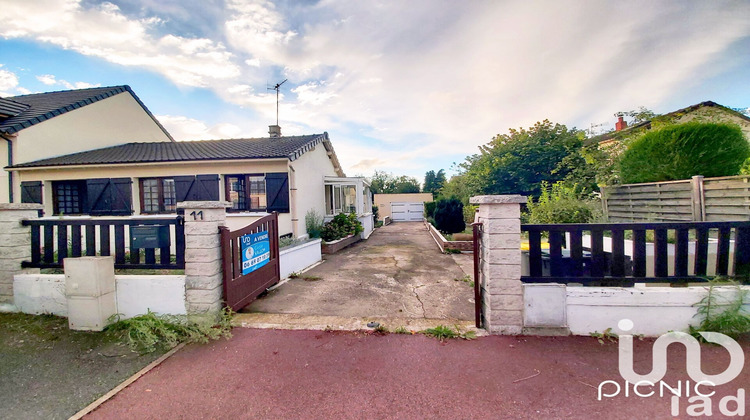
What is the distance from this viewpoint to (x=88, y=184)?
10172 millimetres

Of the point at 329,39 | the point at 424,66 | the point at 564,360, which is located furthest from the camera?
the point at 424,66

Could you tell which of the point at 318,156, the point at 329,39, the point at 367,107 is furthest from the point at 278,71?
the point at 329,39

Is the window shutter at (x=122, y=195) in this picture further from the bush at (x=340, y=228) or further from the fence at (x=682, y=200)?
the fence at (x=682, y=200)

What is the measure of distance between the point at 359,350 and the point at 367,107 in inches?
386

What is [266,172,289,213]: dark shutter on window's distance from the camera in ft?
31.0

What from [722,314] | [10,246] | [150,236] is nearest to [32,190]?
[10,246]

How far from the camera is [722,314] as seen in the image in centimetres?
298

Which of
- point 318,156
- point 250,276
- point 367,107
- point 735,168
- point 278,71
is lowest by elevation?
point 250,276

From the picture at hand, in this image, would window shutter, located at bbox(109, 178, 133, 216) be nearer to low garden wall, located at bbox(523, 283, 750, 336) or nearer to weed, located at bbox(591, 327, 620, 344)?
low garden wall, located at bbox(523, 283, 750, 336)

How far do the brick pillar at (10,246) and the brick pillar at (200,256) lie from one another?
2.90 metres

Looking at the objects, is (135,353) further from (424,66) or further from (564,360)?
(424,66)

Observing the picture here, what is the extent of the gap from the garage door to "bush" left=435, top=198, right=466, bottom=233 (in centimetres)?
1574

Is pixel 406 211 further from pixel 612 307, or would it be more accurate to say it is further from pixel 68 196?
pixel 612 307

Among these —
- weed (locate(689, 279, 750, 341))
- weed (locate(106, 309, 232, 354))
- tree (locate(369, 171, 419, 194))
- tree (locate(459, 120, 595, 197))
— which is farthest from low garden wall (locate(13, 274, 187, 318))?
tree (locate(369, 171, 419, 194))
